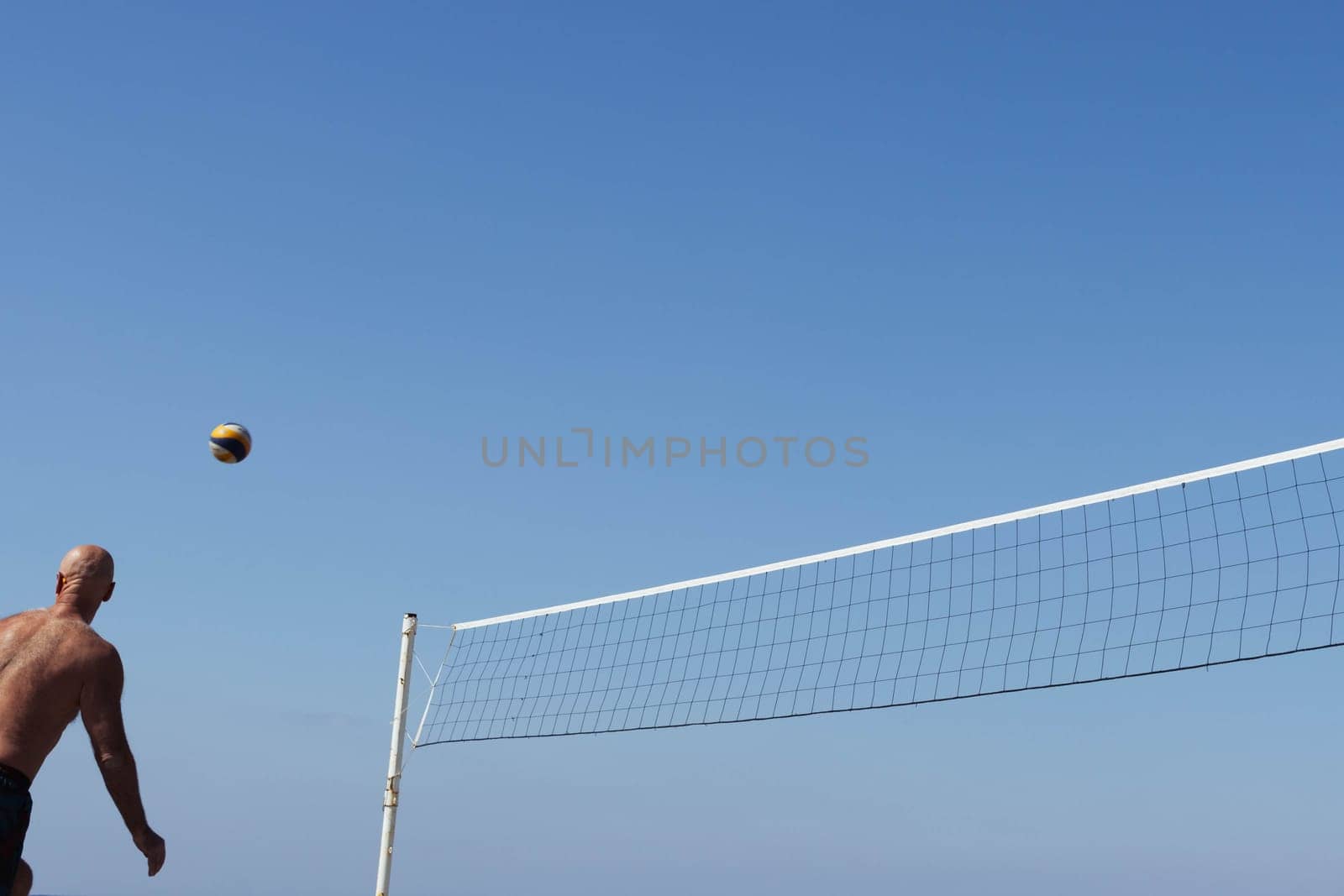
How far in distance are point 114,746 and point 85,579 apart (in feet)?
1.82

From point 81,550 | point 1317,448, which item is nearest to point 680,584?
point 1317,448

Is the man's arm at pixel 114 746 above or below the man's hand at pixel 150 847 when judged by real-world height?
above

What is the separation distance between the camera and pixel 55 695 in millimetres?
4328

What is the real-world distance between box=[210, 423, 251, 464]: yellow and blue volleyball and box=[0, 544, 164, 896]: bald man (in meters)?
8.14

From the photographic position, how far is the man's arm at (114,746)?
4352 mm

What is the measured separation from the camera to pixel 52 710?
170 inches

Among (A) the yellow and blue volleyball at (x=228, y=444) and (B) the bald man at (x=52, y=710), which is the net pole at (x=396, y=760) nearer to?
(A) the yellow and blue volleyball at (x=228, y=444)

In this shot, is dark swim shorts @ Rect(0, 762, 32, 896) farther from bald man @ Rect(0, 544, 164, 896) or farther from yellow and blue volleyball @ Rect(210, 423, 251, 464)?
yellow and blue volleyball @ Rect(210, 423, 251, 464)

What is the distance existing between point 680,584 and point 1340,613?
6063 millimetres

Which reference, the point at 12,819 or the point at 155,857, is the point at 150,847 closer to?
the point at 155,857

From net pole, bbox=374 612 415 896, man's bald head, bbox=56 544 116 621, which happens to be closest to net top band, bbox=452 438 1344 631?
net pole, bbox=374 612 415 896

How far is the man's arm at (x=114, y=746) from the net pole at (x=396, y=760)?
27.2ft

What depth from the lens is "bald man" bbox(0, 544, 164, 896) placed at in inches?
166

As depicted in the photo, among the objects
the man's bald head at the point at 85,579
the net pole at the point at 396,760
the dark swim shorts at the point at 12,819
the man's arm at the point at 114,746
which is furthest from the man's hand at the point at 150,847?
the net pole at the point at 396,760
